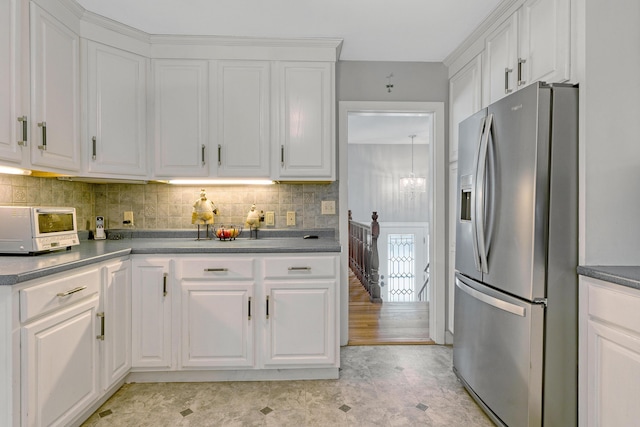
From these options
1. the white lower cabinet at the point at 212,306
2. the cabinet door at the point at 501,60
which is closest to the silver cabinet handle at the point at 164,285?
the white lower cabinet at the point at 212,306

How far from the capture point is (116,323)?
215 centimetres

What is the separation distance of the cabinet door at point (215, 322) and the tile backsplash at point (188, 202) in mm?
776

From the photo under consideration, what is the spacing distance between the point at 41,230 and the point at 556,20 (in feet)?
9.55

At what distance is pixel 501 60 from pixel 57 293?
2842mm

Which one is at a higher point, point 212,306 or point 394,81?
point 394,81

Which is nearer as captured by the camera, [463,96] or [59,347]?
[59,347]

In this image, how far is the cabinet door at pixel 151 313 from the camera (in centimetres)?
229

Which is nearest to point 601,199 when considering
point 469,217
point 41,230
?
point 469,217

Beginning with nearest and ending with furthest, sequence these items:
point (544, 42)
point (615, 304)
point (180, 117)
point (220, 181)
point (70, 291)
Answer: point (615, 304)
point (70, 291)
point (544, 42)
point (180, 117)
point (220, 181)

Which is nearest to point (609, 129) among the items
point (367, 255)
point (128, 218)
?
point (128, 218)

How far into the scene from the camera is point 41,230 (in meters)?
1.89

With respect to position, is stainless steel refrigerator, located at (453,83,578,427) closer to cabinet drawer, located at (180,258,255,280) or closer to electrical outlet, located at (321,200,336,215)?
electrical outlet, located at (321,200,336,215)

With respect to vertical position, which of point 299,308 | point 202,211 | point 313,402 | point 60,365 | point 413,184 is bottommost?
point 313,402

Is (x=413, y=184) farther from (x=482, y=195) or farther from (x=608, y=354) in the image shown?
(x=608, y=354)
